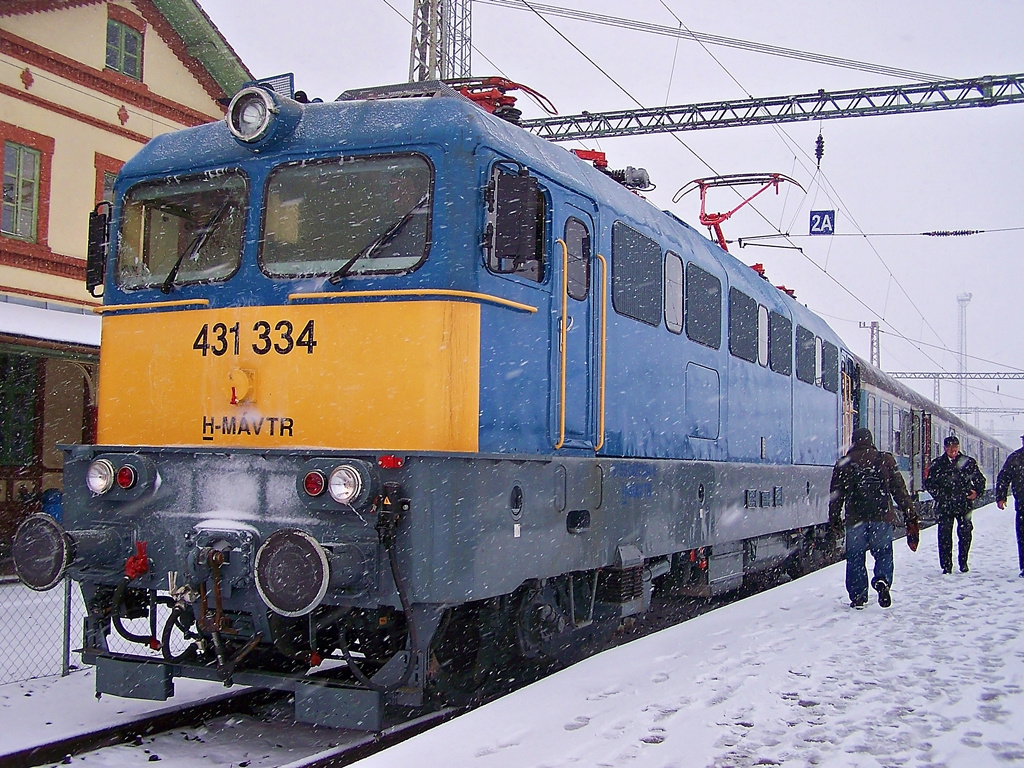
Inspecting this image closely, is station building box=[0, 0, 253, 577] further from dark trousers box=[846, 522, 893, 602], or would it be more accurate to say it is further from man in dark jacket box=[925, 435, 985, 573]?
man in dark jacket box=[925, 435, 985, 573]

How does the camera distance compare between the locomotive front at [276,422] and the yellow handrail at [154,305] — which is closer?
the locomotive front at [276,422]

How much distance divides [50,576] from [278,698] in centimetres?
180

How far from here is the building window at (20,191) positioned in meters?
13.2

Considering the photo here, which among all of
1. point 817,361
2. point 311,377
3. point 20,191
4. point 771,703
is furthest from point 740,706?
point 20,191

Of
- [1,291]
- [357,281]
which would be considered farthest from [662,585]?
[1,291]

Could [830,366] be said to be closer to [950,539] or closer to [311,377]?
[950,539]

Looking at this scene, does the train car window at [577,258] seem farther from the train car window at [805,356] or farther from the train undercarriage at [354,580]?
the train car window at [805,356]

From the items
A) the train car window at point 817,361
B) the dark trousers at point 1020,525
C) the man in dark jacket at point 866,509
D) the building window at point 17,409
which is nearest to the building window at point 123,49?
the building window at point 17,409

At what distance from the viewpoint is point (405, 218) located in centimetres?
548

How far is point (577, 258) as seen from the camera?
6.53m

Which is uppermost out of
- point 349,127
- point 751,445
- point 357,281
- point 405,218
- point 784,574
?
point 349,127

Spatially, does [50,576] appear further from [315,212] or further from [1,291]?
[1,291]

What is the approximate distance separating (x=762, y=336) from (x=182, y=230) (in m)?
6.31

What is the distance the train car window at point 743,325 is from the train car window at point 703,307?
1.27 ft
